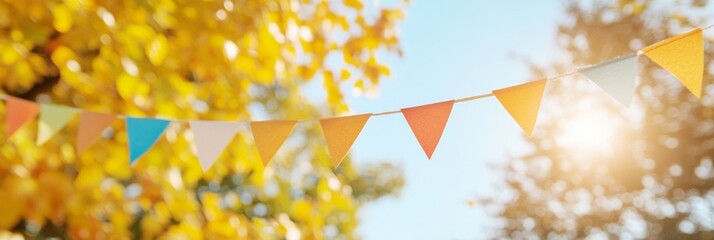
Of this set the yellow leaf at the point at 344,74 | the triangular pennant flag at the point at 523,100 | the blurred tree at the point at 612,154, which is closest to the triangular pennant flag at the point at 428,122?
the triangular pennant flag at the point at 523,100

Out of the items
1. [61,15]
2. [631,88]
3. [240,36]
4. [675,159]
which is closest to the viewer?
[631,88]

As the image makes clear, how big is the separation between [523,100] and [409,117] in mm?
303

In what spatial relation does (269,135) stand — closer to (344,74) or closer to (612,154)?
(344,74)

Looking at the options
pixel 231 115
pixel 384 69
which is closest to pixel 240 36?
pixel 231 115

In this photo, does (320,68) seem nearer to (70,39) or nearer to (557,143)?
(70,39)

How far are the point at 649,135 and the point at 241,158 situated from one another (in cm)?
934

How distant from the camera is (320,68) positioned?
320cm

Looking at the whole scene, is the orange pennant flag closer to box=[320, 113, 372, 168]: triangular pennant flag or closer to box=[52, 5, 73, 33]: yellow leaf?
box=[52, 5, 73, 33]: yellow leaf

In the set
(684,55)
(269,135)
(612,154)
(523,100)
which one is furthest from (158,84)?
(612,154)

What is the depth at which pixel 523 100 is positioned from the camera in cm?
190

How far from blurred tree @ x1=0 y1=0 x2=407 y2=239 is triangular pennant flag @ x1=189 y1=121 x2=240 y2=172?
0.34 meters

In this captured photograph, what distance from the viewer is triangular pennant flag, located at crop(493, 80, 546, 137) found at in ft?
6.16

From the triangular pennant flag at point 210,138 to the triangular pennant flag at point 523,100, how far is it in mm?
750

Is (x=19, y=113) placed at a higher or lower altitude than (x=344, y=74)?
higher
